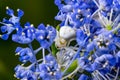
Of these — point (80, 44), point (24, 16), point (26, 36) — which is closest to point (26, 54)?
point (26, 36)

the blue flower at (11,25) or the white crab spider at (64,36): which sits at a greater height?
the blue flower at (11,25)

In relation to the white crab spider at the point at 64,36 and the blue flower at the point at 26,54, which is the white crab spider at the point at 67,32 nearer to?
the white crab spider at the point at 64,36

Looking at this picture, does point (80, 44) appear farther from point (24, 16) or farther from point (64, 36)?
point (24, 16)

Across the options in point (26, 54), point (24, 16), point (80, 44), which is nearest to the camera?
point (80, 44)

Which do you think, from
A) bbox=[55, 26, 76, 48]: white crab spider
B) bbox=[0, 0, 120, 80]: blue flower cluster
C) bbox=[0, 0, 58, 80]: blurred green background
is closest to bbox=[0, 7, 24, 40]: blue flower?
bbox=[0, 0, 120, 80]: blue flower cluster

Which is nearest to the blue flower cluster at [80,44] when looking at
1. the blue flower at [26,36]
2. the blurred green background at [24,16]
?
the blue flower at [26,36]

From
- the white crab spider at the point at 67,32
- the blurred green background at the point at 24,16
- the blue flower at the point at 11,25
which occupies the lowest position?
the blurred green background at the point at 24,16

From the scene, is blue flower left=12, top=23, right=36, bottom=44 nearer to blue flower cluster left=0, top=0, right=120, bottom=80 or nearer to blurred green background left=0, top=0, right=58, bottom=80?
blue flower cluster left=0, top=0, right=120, bottom=80
